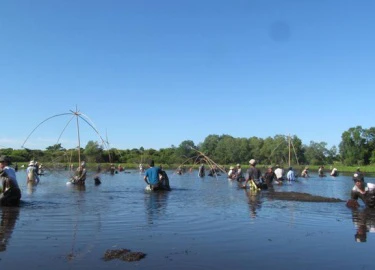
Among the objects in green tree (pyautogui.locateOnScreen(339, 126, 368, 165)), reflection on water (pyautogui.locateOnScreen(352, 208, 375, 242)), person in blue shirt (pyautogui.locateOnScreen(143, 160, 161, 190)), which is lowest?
reflection on water (pyautogui.locateOnScreen(352, 208, 375, 242))

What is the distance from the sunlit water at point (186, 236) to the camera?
753cm

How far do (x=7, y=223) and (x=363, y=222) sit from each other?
10.7 meters

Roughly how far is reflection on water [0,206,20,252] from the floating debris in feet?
7.27

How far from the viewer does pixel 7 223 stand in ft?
36.8

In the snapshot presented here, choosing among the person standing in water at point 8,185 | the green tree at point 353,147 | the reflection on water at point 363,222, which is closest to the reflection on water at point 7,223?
the person standing in water at point 8,185

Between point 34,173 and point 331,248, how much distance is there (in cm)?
2485

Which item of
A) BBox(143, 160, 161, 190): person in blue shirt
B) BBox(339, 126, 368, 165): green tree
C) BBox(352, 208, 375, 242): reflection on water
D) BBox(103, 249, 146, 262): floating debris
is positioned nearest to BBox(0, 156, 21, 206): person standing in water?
BBox(103, 249, 146, 262): floating debris

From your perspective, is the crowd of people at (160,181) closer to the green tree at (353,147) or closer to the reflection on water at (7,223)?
the reflection on water at (7,223)

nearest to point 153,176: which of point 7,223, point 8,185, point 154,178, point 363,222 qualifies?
point 154,178

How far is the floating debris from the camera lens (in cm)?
749

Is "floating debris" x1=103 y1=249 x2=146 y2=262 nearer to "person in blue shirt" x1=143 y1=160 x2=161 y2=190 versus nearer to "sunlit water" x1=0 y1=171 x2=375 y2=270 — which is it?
"sunlit water" x1=0 y1=171 x2=375 y2=270

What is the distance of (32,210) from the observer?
14148 millimetres

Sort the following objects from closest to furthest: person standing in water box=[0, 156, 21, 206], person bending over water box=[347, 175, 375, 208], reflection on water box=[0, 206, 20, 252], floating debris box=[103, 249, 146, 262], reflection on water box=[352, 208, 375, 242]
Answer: floating debris box=[103, 249, 146, 262] → reflection on water box=[0, 206, 20, 252] → reflection on water box=[352, 208, 375, 242] → person standing in water box=[0, 156, 21, 206] → person bending over water box=[347, 175, 375, 208]

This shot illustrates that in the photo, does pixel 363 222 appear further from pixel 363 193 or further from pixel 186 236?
pixel 186 236
